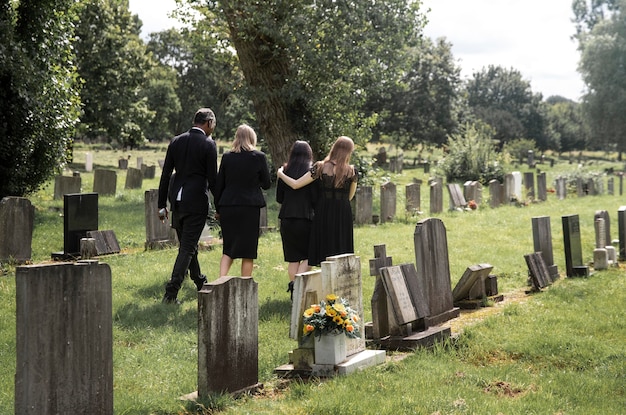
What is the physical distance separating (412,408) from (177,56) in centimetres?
6899

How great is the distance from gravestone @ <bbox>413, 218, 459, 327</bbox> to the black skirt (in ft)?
6.11

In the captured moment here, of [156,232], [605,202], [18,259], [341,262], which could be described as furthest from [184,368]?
[605,202]

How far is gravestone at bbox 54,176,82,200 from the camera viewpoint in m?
21.6

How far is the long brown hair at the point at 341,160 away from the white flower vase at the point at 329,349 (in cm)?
284

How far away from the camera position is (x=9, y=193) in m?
A: 17.6

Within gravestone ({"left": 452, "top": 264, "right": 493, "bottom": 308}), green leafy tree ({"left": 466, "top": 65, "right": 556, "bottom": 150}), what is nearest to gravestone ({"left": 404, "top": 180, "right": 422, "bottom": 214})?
gravestone ({"left": 452, "top": 264, "right": 493, "bottom": 308})

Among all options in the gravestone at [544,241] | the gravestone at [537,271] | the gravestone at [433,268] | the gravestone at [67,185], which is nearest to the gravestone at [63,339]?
the gravestone at [433,268]

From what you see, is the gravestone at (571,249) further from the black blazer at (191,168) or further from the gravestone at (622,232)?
the black blazer at (191,168)

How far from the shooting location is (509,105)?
9575cm

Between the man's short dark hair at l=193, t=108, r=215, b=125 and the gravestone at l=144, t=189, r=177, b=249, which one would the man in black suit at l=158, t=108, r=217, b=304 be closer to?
the man's short dark hair at l=193, t=108, r=215, b=125

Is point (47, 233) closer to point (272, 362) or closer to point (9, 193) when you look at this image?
point (9, 193)

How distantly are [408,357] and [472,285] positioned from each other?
135 inches

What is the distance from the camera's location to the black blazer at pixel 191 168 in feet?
31.7

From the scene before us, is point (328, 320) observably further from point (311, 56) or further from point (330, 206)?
point (311, 56)
